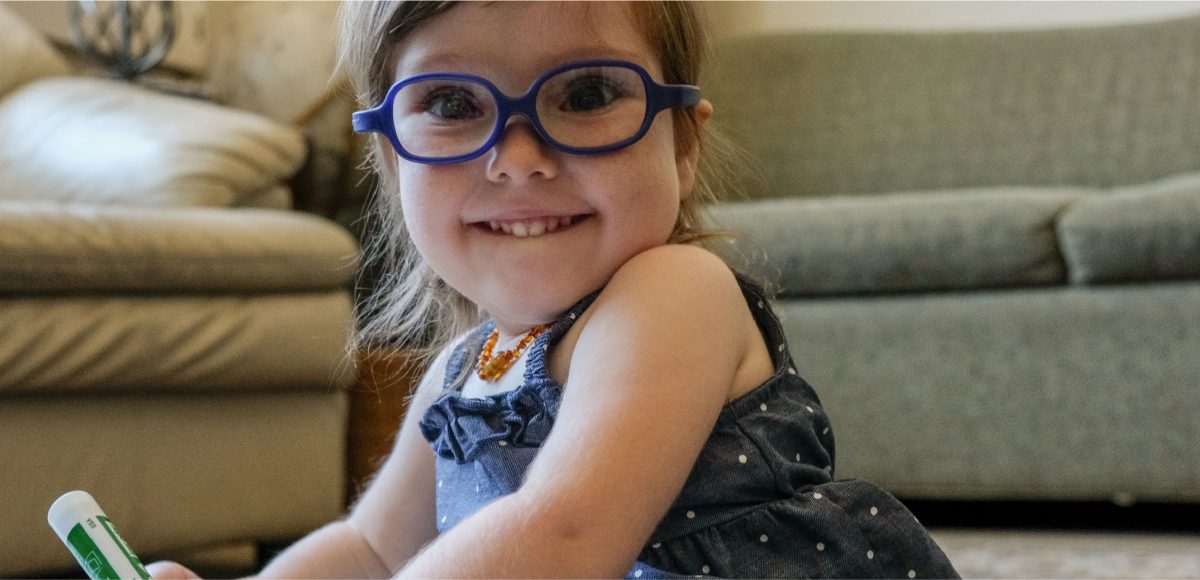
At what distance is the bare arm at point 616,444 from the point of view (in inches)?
21.2

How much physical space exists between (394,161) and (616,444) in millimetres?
348

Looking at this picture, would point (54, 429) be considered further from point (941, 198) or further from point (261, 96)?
point (261, 96)

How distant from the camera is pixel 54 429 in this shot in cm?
122

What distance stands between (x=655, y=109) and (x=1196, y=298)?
1072 mm

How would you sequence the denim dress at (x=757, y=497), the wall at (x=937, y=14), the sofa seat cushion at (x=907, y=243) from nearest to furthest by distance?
the denim dress at (x=757, y=497) < the sofa seat cushion at (x=907, y=243) < the wall at (x=937, y=14)

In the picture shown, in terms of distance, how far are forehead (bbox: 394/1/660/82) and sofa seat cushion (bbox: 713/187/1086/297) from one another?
0.87m

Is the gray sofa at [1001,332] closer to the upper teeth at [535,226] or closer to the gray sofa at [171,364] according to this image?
the gray sofa at [171,364]

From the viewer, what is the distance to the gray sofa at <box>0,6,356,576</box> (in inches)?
47.3

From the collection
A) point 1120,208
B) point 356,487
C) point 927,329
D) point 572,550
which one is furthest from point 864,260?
point 572,550

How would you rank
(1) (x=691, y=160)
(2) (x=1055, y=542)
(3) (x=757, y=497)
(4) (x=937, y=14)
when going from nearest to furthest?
(3) (x=757, y=497) < (1) (x=691, y=160) < (2) (x=1055, y=542) < (4) (x=937, y=14)

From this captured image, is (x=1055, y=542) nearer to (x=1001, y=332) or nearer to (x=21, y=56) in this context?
(x=1001, y=332)

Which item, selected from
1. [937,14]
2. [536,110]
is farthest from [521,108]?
[937,14]

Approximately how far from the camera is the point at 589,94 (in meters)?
0.65

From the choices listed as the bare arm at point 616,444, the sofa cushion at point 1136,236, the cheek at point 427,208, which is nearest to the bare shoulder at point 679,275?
the bare arm at point 616,444
